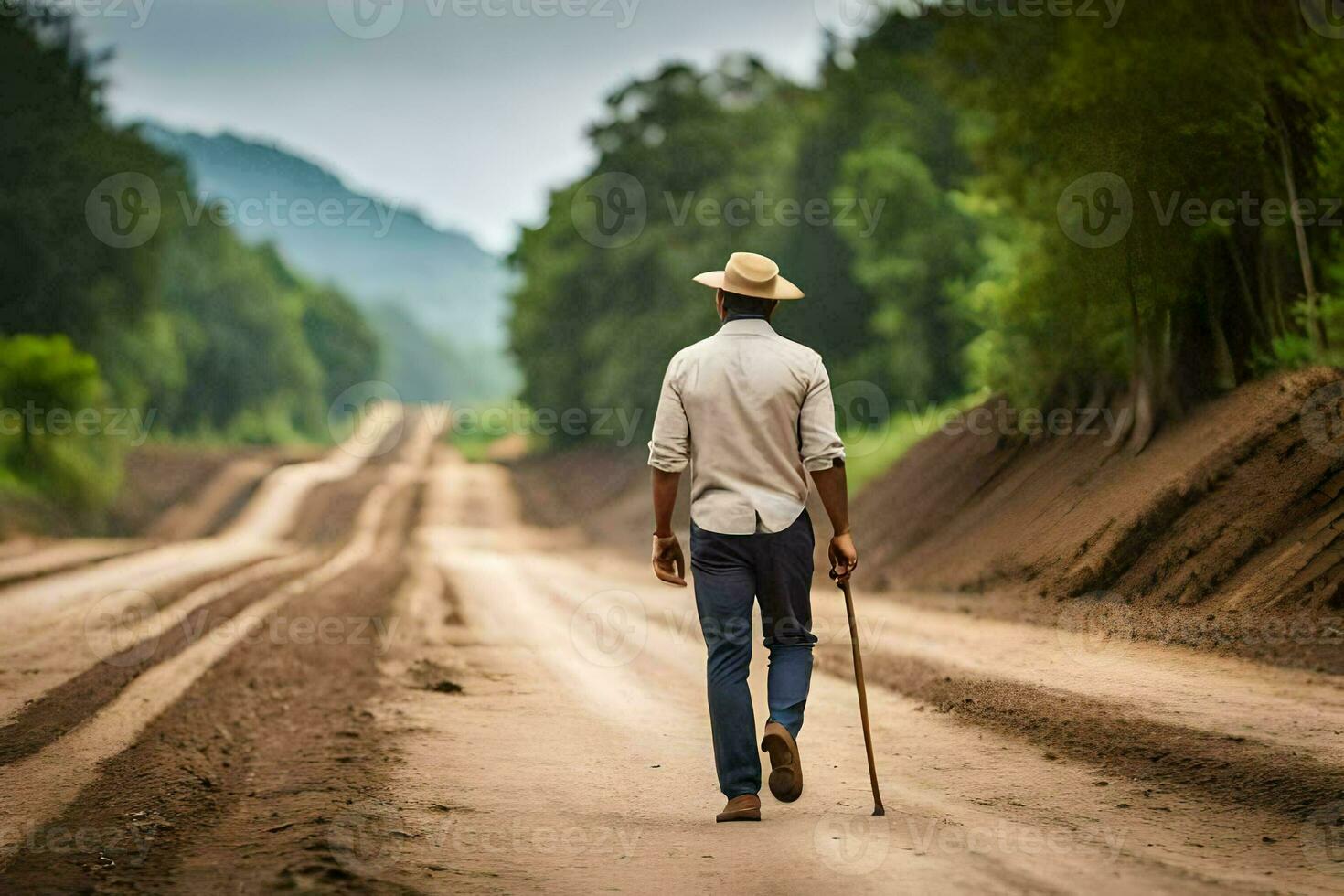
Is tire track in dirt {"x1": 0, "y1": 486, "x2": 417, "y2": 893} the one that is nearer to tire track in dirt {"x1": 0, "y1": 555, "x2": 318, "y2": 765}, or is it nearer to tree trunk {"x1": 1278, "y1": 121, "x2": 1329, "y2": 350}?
tire track in dirt {"x1": 0, "y1": 555, "x2": 318, "y2": 765}

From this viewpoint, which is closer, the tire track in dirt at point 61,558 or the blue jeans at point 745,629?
the blue jeans at point 745,629

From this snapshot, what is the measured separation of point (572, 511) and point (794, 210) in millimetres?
11843

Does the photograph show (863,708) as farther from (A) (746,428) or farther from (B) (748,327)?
(B) (748,327)

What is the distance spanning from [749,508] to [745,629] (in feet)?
1.79

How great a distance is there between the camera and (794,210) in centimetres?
3334

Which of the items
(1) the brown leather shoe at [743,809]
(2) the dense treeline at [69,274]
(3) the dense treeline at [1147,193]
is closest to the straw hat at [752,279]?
(1) the brown leather shoe at [743,809]

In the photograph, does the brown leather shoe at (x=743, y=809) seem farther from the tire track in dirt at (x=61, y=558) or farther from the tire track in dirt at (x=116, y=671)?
the tire track in dirt at (x=61, y=558)

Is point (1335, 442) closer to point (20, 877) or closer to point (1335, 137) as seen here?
point (1335, 137)

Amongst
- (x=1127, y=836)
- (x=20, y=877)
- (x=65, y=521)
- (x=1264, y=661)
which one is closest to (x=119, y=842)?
(x=20, y=877)

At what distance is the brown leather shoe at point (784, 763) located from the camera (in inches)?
219

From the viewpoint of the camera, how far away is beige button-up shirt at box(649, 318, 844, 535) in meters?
5.68

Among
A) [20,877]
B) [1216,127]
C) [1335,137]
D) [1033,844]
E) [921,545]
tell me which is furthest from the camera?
[921,545]

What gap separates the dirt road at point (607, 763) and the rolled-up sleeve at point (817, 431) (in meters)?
1.56

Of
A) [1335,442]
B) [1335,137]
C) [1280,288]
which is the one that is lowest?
[1335,442]
